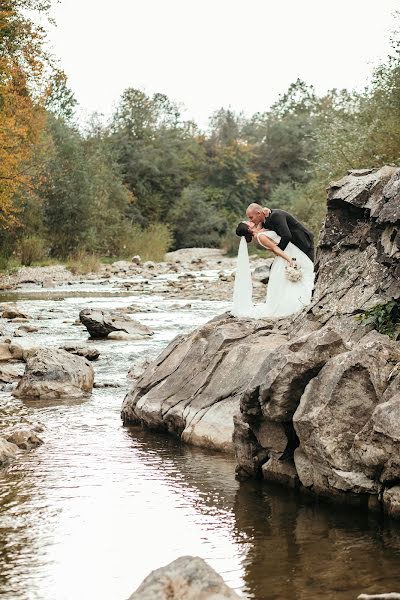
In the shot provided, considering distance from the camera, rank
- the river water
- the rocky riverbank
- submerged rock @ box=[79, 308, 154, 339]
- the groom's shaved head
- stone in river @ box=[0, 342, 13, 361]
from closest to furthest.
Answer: the river water, the groom's shaved head, stone in river @ box=[0, 342, 13, 361], submerged rock @ box=[79, 308, 154, 339], the rocky riverbank

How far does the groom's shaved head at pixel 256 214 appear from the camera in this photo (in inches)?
608

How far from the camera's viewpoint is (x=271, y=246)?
15.5 metres

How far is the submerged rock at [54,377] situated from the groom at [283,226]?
3787mm

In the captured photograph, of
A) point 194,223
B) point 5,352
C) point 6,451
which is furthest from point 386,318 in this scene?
point 194,223

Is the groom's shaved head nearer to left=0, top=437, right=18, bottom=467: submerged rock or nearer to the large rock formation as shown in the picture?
the large rock formation

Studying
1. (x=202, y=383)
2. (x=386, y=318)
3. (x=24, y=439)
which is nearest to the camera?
(x=386, y=318)

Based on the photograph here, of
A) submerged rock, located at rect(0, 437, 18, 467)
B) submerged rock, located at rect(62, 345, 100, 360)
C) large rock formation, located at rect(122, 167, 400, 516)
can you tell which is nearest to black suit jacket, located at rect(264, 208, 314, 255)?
large rock formation, located at rect(122, 167, 400, 516)

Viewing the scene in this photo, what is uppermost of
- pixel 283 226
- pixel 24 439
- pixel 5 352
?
pixel 283 226

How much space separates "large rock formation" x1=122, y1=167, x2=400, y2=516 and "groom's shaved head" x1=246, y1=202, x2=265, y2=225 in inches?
133

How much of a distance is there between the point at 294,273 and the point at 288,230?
2.40ft

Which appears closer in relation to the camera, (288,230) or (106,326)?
(288,230)

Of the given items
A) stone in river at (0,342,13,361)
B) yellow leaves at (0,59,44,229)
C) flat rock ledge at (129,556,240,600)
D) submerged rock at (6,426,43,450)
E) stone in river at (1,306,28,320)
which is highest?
yellow leaves at (0,59,44,229)

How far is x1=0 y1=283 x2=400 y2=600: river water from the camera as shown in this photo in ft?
20.5

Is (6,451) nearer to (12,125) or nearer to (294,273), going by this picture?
(294,273)
